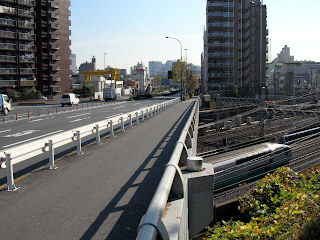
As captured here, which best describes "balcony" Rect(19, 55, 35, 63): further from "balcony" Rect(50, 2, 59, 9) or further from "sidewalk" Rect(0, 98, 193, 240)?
"sidewalk" Rect(0, 98, 193, 240)

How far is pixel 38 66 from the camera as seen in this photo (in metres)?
76.7

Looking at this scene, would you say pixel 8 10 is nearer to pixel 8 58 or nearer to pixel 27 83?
pixel 8 58

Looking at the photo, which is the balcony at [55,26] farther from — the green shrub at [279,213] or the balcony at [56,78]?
the green shrub at [279,213]

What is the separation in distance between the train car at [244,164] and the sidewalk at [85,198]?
4370 mm

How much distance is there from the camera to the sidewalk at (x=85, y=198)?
5.38 m

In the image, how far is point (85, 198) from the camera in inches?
273

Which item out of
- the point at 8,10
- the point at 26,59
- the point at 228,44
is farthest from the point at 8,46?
the point at 228,44

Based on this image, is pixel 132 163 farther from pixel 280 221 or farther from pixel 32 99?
pixel 32 99

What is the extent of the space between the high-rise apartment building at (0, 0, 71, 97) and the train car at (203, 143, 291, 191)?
2255 inches

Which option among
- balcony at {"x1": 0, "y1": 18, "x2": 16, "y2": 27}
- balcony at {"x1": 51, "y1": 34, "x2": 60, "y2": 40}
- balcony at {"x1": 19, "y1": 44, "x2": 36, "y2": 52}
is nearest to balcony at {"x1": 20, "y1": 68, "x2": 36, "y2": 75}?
balcony at {"x1": 19, "y1": 44, "x2": 36, "y2": 52}

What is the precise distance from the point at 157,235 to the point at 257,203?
214 inches

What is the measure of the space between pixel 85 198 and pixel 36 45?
250 ft

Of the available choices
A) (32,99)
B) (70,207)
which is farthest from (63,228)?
(32,99)

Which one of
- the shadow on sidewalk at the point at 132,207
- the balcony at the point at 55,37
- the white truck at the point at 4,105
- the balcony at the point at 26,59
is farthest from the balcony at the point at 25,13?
the shadow on sidewalk at the point at 132,207
